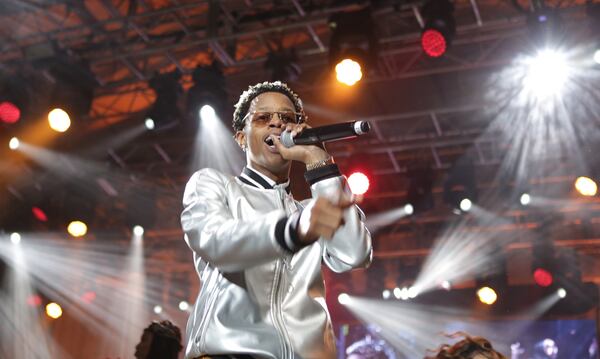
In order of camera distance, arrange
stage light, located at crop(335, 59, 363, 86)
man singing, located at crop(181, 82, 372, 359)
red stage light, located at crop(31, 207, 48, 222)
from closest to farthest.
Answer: man singing, located at crop(181, 82, 372, 359) < stage light, located at crop(335, 59, 363, 86) < red stage light, located at crop(31, 207, 48, 222)

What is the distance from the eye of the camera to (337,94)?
391 inches

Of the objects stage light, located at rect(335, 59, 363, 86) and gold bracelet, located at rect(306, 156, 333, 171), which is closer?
gold bracelet, located at rect(306, 156, 333, 171)

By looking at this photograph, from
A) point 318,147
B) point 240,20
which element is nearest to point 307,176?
point 318,147

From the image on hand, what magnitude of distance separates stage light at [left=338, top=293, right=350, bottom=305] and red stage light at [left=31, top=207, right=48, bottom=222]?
4915 mm

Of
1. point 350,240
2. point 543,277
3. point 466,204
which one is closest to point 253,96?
point 350,240

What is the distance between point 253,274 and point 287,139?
469 mm

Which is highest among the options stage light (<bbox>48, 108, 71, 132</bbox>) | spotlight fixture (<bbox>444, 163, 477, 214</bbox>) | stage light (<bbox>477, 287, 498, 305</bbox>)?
spotlight fixture (<bbox>444, 163, 477, 214</bbox>)

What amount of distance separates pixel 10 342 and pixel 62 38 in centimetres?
558

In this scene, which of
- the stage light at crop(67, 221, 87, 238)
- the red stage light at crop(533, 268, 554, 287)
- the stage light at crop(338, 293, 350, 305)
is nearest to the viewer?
the red stage light at crop(533, 268, 554, 287)

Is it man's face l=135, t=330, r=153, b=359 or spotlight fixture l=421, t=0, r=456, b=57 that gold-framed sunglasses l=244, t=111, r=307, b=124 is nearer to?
man's face l=135, t=330, r=153, b=359

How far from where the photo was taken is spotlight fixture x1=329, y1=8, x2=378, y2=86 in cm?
693

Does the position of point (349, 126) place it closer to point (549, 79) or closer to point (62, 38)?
point (549, 79)

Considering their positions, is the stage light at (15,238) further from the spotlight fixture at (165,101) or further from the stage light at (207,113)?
the stage light at (207,113)

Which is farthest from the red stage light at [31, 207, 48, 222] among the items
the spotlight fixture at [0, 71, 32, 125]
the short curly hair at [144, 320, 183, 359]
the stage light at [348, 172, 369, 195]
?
the short curly hair at [144, 320, 183, 359]
